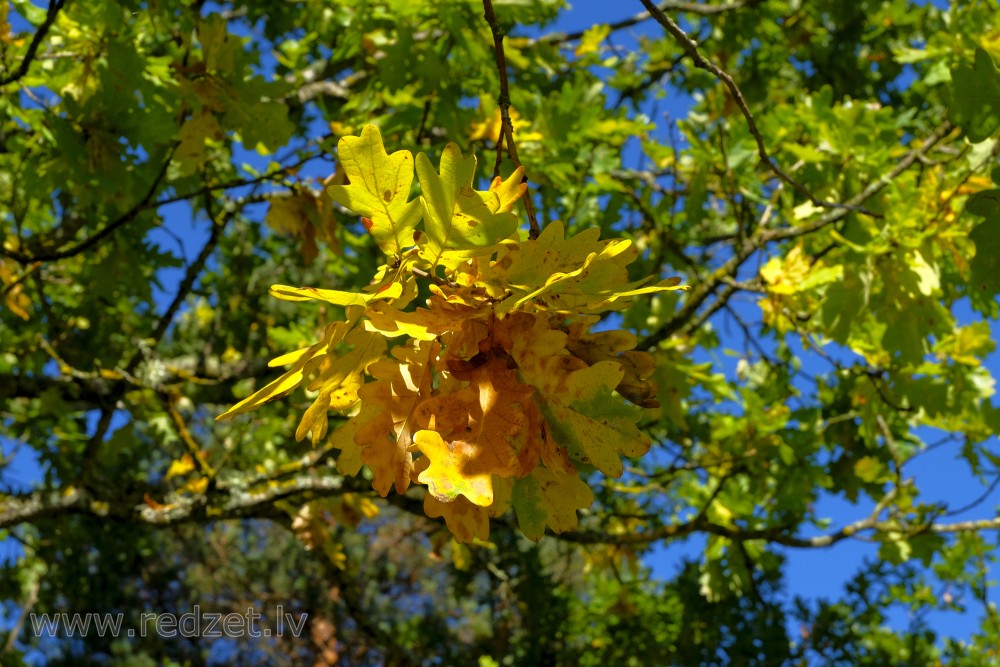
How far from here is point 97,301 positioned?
364cm

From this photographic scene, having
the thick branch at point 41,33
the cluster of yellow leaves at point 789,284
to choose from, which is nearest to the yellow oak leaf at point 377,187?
the thick branch at point 41,33

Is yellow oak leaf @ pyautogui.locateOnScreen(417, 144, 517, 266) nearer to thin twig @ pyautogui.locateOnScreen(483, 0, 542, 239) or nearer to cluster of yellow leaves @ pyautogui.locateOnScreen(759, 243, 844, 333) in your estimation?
thin twig @ pyautogui.locateOnScreen(483, 0, 542, 239)

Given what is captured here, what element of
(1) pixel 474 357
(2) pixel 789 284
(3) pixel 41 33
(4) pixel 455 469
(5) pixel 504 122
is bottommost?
(4) pixel 455 469

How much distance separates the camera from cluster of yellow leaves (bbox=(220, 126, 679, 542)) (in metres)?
0.84

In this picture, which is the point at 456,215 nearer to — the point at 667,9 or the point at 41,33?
the point at 41,33

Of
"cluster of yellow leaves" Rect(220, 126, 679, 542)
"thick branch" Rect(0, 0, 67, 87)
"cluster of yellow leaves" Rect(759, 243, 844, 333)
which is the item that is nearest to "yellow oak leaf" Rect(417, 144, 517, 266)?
"cluster of yellow leaves" Rect(220, 126, 679, 542)

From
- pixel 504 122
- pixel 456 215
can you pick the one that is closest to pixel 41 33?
pixel 504 122

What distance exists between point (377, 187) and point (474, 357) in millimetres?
211

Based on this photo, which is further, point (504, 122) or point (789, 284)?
point (789, 284)

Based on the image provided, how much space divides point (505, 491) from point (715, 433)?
2.50 meters

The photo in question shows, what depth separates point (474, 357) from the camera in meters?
0.89

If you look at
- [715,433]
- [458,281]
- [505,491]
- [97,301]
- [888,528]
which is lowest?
[505,491]

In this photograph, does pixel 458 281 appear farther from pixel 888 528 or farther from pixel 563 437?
pixel 888 528

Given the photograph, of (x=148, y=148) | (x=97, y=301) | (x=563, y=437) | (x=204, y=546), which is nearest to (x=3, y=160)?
(x=97, y=301)
